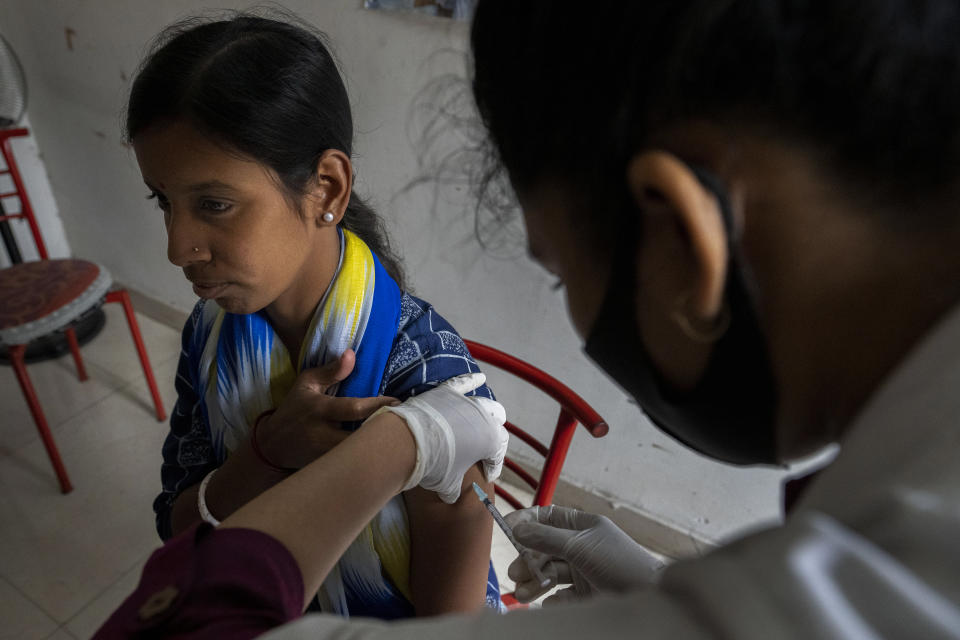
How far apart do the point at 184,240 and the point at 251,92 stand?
222 mm

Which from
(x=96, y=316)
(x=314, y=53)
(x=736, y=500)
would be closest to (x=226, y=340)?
(x=314, y=53)

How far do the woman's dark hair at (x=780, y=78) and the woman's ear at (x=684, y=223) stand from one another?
0.03m

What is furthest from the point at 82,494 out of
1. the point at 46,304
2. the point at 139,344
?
the point at 46,304

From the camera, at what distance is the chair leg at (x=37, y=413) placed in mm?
1823

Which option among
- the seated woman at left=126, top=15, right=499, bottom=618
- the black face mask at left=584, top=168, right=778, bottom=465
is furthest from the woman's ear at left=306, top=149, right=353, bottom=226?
the black face mask at left=584, top=168, right=778, bottom=465

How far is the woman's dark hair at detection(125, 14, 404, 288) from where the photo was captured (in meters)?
0.79

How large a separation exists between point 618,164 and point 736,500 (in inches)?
60.4

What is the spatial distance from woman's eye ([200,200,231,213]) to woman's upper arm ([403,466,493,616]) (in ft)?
1.58

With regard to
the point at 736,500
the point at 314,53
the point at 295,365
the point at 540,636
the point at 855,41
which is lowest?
the point at 736,500

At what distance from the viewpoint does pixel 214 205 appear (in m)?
0.84

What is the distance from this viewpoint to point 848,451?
32 centimetres

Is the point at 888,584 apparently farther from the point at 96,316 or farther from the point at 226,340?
the point at 96,316

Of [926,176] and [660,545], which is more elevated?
[926,176]

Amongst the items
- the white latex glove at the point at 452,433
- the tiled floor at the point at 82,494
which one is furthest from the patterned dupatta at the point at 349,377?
the tiled floor at the point at 82,494
